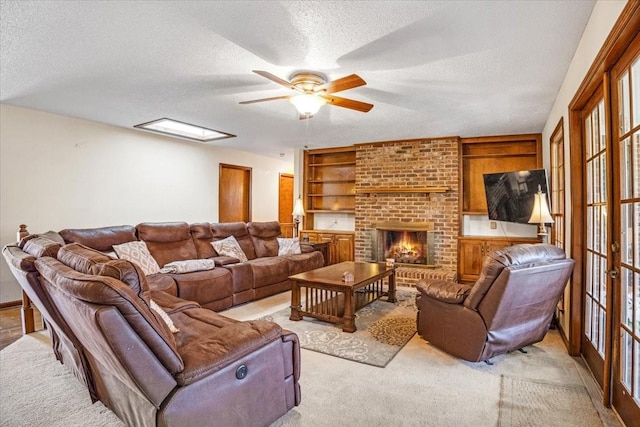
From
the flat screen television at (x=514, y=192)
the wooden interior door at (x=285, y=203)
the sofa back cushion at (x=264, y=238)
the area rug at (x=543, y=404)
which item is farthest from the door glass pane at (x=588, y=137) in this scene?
the wooden interior door at (x=285, y=203)

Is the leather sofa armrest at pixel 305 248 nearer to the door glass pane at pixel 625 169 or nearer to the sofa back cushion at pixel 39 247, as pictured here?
the sofa back cushion at pixel 39 247

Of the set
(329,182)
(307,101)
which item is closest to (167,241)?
(307,101)

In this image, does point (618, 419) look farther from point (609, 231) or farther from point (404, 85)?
point (404, 85)

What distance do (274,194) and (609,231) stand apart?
→ 274 inches

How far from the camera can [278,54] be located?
2.68 metres

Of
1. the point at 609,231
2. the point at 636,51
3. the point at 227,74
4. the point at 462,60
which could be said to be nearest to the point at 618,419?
the point at 609,231

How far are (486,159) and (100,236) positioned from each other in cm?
577

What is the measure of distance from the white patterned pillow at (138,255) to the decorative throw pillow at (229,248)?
94 centimetres

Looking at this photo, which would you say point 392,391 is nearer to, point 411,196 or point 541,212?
point 541,212

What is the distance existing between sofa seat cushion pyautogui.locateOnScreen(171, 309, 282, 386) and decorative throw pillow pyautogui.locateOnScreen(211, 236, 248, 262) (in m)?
2.69

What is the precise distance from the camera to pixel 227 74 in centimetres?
308

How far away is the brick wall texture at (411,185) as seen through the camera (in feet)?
18.6

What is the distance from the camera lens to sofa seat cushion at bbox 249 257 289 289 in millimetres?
4477

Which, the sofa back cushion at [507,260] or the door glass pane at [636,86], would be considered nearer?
the door glass pane at [636,86]
